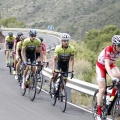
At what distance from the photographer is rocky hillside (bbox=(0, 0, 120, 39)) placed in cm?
10750

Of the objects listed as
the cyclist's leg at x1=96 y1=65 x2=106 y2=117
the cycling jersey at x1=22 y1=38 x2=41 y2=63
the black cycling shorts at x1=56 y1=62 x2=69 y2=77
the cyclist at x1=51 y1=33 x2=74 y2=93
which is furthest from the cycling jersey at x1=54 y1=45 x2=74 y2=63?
the cyclist's leg at x1=96 y1=65 x2=106 y2=117

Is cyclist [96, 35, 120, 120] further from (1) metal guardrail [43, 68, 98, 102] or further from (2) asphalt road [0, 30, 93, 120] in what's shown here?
(1) metal guardrail [43, 68, 98, 102]

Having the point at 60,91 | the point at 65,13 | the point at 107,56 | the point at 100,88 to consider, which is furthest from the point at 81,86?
the point at 65,13

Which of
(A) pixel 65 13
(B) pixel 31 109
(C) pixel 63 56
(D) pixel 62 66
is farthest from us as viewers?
(A) pixel 65 13

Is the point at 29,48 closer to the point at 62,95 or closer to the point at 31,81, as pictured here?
the point at 31,81

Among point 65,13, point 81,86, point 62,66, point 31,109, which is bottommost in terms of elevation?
point 31,109

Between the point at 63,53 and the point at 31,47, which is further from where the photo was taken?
the point at 31,47

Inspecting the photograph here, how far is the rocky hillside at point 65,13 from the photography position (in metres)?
108

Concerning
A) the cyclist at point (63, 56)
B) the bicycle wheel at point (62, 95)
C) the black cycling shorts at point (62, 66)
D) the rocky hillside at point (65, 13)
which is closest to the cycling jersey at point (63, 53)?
the cyclist at point (63, 56)

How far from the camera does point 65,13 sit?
118 meters

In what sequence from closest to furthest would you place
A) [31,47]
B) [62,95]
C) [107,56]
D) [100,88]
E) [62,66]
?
1. [107,56]
2. [100,88]
3. [62,95]
4. [62,66]
5. [31,47]

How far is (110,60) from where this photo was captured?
28.5 ft

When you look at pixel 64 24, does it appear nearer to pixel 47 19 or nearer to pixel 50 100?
pixel 47 19

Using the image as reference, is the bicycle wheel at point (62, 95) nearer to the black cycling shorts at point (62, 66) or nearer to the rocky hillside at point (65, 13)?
the black cycling shorts at point (62, 66)
